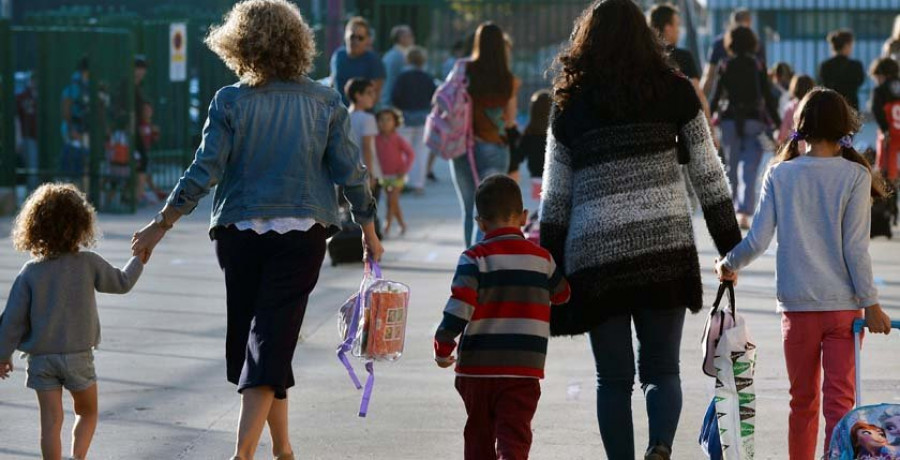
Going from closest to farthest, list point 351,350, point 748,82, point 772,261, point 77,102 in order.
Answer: point 351,350 → point 772,261 → point 748,82 → point 77,102

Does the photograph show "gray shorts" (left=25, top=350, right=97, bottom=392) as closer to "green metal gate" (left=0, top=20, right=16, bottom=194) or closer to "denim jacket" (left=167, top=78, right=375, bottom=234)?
"denim jacket" (left=167, top=78, right=375, bottom=234)

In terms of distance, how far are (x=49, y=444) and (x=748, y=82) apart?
930 cm

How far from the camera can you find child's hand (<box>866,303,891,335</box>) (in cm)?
541

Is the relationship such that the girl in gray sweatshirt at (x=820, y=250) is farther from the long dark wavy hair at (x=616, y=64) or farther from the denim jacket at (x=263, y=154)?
the denim jacket at (x=263, y=154)

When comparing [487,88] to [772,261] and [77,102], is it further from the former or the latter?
[77,102]

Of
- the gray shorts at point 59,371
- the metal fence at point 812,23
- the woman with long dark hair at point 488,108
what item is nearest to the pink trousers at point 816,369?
the gray shorts at point 59,371

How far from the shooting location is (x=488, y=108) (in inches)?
441

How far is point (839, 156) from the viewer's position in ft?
18.5

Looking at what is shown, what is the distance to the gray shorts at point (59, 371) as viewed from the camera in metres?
5.69

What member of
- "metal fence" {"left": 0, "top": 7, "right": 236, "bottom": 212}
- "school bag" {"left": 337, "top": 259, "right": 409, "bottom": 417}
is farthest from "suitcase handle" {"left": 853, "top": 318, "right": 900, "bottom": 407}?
"metal fence" {"left": 0, "top": 7, "right": 236, "bottom": 212}

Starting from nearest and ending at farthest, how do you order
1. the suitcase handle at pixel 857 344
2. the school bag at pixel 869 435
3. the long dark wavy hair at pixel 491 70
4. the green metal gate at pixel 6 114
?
the school bag at pixel 869 435
the suitcase handle at pixel 857 344
the long dark wavy hair at pixel 491 70
the green metal gate at pixel 6 114

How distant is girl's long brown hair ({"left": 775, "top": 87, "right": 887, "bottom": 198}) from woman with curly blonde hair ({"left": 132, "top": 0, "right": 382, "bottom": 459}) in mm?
1515

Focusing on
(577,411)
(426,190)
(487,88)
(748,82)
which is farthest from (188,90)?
(577,411)

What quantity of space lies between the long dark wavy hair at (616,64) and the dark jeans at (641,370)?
2.25 feet
